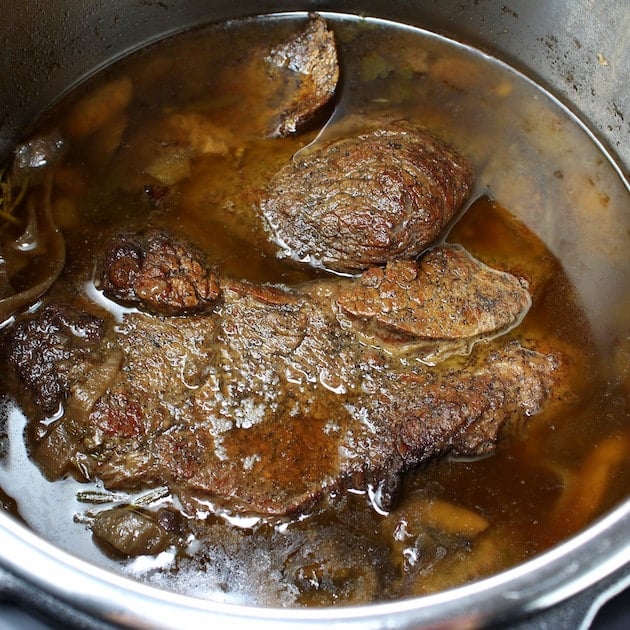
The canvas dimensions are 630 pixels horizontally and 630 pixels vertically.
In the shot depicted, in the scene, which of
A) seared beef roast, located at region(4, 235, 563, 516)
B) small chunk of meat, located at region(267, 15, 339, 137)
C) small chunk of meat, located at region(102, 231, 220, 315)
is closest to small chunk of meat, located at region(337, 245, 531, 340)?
seared beef roast, located at region(4, 235, 563, 516)

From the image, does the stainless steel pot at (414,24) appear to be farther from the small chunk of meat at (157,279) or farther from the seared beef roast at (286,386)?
the seared beef roast at (286,386)

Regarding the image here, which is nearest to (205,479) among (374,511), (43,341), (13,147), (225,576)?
(225,576)

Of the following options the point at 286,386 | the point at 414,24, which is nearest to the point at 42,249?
the point at 286,386

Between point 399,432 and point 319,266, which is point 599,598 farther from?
point 319,266

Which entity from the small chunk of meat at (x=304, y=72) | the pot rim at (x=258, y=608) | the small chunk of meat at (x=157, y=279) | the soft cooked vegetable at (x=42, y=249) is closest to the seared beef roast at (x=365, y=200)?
the small chunk of meat at (x=304, y=72)

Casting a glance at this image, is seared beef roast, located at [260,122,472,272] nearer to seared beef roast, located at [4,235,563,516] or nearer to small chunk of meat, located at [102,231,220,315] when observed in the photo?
seared beef roast, located at [4,235,563,516]
